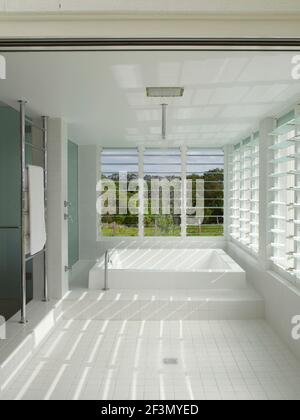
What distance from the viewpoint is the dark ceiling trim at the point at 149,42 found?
1.79 m

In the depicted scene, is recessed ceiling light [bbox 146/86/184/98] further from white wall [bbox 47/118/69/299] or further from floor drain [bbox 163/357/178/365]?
floor drain [bbox 163/357/178/365]

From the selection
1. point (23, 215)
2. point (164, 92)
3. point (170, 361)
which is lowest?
point (170, 361)

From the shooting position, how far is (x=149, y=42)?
181cm

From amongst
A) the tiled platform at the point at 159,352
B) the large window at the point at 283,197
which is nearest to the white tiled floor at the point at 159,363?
the tiled platform at the point at 159,352

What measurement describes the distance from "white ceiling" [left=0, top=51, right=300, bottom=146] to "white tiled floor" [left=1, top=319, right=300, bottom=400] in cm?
229

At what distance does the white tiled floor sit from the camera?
3.00m

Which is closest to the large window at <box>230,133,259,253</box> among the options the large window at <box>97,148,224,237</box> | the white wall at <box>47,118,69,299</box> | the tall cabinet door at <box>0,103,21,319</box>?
the large window at <box>97,148,224,237</box>

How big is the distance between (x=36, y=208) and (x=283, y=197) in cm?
263

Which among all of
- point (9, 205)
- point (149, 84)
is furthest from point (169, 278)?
point (149, 84)

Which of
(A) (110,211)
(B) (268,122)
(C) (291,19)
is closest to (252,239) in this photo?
(B) (268,122)

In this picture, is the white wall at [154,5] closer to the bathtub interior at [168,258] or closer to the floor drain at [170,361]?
the floor drain at [170,361]

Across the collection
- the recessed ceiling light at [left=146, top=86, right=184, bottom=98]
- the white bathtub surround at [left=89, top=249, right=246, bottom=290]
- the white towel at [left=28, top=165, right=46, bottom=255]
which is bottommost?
the white bathtub surround at [left=89, top=249, right=246, bottom=290]

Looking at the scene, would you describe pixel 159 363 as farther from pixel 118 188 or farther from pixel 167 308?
pixel 118 188
